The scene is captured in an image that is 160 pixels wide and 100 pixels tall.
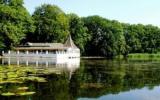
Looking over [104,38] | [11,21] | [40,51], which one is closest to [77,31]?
[104,38]

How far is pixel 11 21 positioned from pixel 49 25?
2079cm

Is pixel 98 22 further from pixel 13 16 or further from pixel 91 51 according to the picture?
pixel 13 16

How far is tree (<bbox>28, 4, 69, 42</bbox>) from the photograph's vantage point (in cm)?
8431

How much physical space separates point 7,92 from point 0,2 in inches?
1799

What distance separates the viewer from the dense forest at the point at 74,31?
2517 inches

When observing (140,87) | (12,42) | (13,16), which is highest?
(13,16)

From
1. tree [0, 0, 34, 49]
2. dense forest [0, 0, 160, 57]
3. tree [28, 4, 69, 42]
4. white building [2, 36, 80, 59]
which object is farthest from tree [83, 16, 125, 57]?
tree [0, 0, 34, 49]

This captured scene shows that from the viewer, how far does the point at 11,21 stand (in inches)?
2564

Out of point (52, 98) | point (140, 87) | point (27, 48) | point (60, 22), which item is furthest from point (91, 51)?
point (52, 98)

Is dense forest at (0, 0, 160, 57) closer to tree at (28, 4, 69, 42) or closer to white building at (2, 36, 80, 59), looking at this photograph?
tree at (28, 4, 69, 42)

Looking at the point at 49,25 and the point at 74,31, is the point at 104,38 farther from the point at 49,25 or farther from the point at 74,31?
the point at 49,25

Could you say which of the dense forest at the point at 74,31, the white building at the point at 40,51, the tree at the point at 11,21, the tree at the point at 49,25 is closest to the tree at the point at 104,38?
the dense forest at the point at 74,31

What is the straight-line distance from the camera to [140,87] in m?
26.9

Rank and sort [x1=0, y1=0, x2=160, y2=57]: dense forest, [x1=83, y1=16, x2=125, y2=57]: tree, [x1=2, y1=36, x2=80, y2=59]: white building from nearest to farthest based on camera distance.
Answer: [x1=2, y1=36, x2=80, y2=59]: white building → [x1=0, y1=0, x2=160, y2=57]: dense forest → [x1=83, y1=16, x2=125, y2=57]: tree
